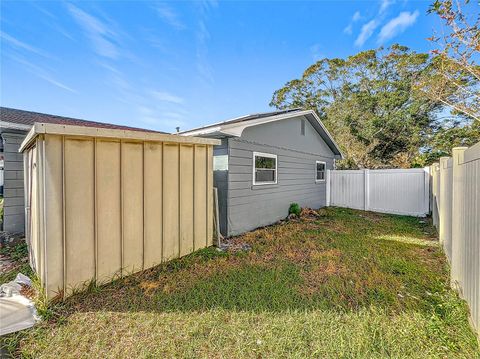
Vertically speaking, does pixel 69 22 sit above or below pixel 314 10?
below

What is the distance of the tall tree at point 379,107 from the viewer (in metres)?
15.9

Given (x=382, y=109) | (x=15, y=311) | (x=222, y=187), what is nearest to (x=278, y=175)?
(x=222, y=187)

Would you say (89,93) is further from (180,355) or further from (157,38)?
(180,355)

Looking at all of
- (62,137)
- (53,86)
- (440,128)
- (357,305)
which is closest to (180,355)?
(357,305)

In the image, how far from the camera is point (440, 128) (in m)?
15.9

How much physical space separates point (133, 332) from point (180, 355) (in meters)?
0.62

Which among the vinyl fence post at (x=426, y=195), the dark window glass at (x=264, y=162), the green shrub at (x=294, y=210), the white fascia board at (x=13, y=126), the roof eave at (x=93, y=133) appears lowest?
the green shrub at (x=294, y=210)

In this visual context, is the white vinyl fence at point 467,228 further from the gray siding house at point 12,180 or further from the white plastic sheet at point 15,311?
the gray siding house at point 12,180

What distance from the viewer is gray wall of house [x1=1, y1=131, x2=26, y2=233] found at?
17.9ft

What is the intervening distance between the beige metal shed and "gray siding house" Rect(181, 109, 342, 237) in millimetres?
1408

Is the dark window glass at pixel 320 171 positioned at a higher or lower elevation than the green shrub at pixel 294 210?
higher

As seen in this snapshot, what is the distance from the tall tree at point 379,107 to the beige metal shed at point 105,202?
16313 mm

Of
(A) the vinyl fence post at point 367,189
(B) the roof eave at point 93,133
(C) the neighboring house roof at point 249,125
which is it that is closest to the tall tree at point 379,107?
(C) the neighboring house roof at point 249,125

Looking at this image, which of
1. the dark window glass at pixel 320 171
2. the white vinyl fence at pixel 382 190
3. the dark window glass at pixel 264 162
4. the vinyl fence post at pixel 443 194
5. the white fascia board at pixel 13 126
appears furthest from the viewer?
the dark window glass at pixel 320 171
